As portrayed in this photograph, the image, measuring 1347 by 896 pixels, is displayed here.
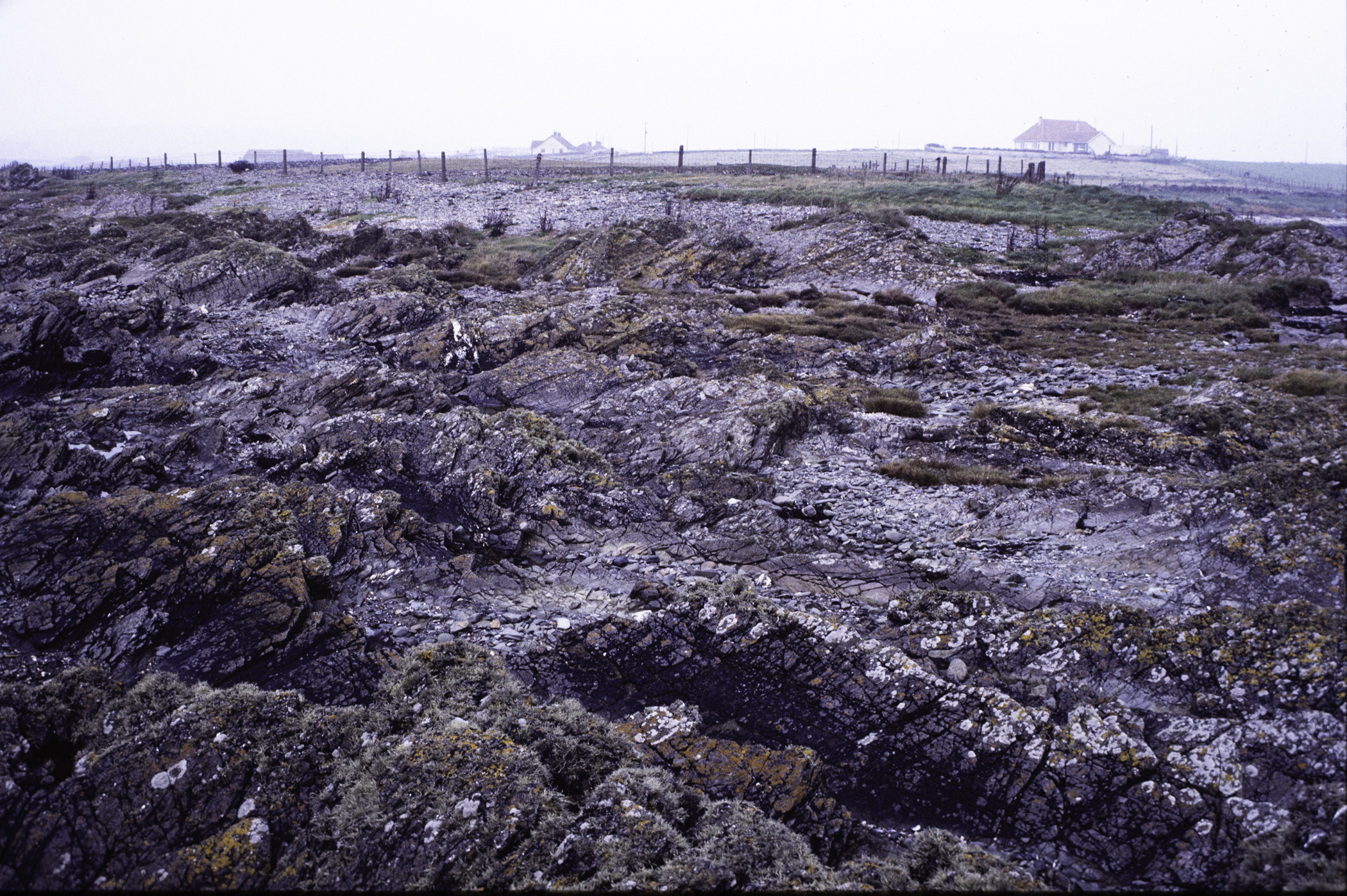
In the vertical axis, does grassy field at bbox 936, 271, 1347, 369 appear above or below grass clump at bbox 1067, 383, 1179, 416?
above

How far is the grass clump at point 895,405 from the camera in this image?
15.2 metres

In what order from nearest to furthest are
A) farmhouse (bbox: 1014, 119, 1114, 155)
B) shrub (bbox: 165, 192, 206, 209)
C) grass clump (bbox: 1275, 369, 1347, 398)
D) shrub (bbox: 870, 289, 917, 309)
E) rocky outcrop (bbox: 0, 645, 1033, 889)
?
rocky outcrop (bbox: 0, 645, 1033, 889), grass clump (bbox: 1275, 369, 1347, 398), shrub (bbox: 870, 289, 917, 309), shrub (bbox: 165, 192, 206, 209), farmhouse (bbox: 1014, 119, 1114, 155)

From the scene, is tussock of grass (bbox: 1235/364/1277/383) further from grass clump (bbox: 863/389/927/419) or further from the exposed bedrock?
the exposed bedrock

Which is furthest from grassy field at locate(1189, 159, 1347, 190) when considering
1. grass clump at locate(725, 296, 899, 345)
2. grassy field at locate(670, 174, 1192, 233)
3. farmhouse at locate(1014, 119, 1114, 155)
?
grass clump at locate(725, 296, 899, 345)

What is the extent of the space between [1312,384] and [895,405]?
8426mm

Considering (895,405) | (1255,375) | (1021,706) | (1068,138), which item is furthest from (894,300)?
(1068,138)

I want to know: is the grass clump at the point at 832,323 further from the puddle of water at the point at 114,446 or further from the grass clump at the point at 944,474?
the puddle of water at the point at 114,446

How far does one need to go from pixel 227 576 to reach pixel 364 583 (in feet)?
5.12

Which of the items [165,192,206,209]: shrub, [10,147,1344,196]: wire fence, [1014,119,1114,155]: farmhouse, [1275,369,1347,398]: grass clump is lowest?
[1275,369,1347,398]: grass clump

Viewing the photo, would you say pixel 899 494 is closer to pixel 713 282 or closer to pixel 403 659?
pixel 403 659

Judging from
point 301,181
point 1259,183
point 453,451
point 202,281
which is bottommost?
point 453,451

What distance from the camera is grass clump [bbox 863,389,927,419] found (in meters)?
15.2

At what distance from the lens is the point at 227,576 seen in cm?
833

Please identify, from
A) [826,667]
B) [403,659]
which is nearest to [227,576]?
[403,659]
